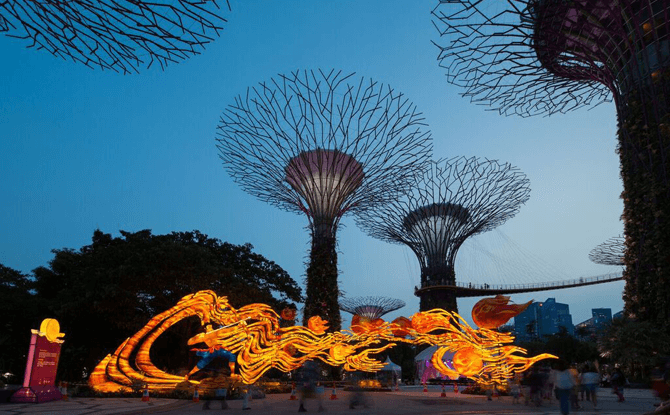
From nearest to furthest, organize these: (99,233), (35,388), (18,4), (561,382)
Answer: (18,4) < (561,382) < (35,388) < (99,233)

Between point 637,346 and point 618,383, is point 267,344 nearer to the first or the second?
point 618,383

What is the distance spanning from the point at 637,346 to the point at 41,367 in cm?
1690

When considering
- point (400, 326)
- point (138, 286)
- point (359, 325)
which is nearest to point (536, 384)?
point (400, 326)

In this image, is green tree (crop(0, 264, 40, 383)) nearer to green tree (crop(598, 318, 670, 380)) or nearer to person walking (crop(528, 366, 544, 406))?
person walking (crop(528, 366, 544, 406))

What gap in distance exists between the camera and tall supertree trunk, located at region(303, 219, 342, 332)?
1992 cm

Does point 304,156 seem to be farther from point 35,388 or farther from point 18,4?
point 18,4

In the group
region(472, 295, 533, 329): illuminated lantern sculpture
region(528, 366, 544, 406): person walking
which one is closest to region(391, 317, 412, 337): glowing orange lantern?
region(472, 295, 533, 329): illuminated lantern sculpture

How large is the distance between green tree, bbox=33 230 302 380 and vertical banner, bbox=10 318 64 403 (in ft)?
20.3

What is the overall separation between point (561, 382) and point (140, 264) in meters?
17.7

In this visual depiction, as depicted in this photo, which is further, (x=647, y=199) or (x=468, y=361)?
(x=647, y=199)

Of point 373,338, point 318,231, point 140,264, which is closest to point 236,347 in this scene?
point 373,338

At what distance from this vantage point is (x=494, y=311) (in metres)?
15.0

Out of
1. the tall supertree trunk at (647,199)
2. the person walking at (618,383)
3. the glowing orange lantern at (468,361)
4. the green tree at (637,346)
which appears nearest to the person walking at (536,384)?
the glowing orange lantern at (468,361)

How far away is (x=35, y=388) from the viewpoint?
49.0 ft
